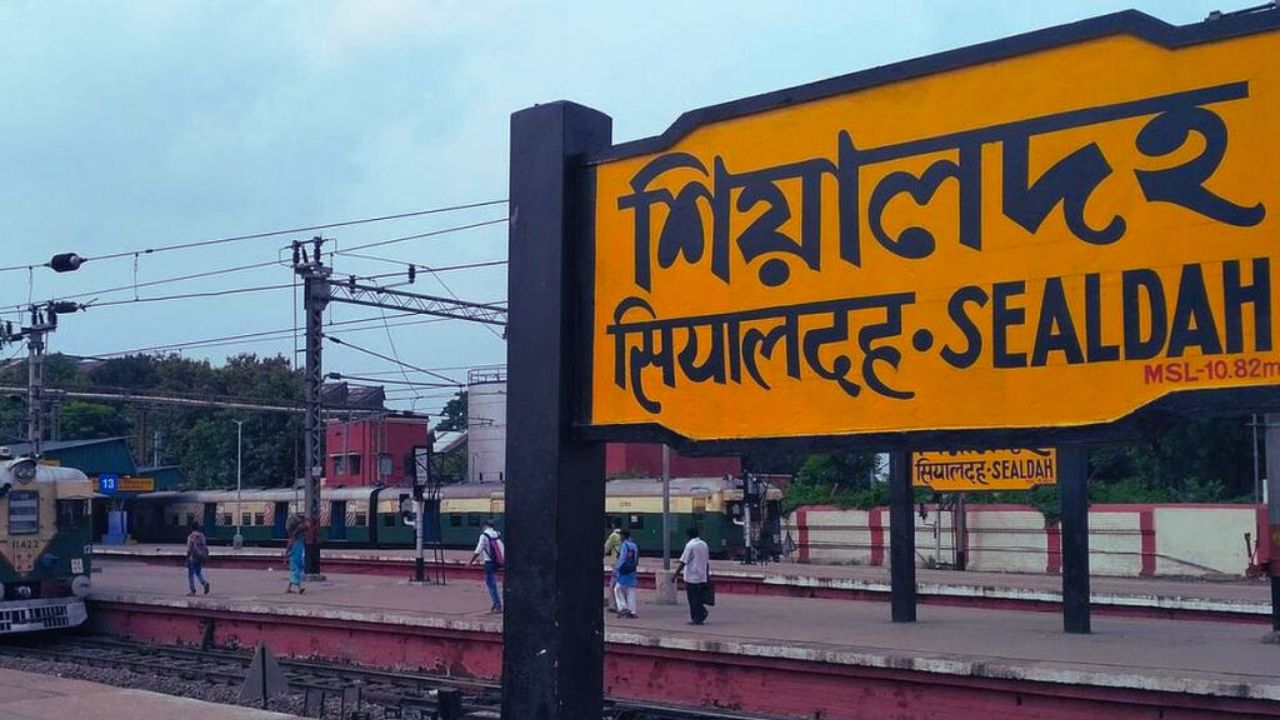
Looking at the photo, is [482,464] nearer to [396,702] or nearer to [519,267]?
[396,702]

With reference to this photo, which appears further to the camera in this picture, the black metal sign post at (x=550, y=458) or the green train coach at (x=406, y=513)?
the green train coach at (x=406, y=513)

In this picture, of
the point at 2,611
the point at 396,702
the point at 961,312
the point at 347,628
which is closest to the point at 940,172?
the point at 961,312

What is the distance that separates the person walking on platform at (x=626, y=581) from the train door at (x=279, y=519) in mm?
29993

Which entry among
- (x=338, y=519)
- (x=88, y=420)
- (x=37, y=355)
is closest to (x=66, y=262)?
(x=37, y=355)

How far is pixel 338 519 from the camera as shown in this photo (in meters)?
45.5

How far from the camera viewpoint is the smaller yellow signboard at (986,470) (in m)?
21.7

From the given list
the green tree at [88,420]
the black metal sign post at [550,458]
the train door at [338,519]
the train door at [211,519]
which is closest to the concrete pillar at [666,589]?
the black metal sign post at [550,458]

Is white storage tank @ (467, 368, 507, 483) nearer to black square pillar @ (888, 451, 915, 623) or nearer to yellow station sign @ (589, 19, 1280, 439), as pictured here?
black square pillar @ (888, 451, 915, 623)

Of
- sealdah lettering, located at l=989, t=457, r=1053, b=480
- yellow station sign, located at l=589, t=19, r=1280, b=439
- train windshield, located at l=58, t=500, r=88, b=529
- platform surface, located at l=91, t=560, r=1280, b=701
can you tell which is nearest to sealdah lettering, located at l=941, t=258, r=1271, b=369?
yellow station sign, located at l=589, t=19, r=1280, b=439

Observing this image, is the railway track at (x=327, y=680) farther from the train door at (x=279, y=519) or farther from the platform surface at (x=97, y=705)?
the train door at (x=279, y=519)

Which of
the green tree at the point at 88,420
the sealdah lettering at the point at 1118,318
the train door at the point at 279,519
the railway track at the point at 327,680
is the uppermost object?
the green tree at the point at 88,420

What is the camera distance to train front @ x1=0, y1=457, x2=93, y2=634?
2041 cm

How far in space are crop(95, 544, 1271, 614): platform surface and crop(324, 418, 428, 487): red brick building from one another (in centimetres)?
1911

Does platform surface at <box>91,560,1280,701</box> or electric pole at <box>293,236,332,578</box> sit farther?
electric pole at <box>293,236,332,578</box>
